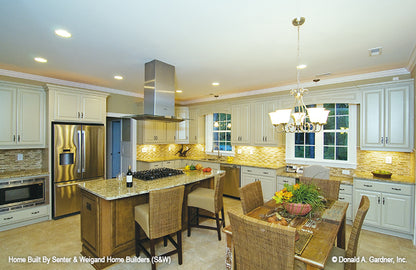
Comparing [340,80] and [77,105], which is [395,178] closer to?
[340,80]

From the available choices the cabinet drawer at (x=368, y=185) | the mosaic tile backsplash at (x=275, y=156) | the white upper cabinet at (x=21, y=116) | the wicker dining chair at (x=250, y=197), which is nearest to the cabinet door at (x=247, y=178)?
the mosaic tile backsplash at (x=275, y=156)

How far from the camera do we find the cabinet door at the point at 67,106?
4019mm

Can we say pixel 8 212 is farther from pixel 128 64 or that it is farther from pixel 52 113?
pixel 128 64

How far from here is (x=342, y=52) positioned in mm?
2924

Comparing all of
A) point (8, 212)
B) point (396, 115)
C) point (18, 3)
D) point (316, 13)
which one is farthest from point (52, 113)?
point (396, 115)

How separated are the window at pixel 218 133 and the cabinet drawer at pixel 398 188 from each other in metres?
3.48

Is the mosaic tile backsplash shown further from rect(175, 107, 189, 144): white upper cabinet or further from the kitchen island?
the kitchen island

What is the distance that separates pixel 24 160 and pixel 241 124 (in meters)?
4.77

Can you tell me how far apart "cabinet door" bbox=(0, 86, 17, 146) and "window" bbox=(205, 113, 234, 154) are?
4.55 m

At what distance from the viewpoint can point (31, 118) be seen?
393 cm

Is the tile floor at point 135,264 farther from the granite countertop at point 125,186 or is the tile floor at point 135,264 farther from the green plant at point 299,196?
the green plant at point 299,196

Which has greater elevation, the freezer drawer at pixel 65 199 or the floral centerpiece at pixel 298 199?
the floral centerpiece at pixel 298 199

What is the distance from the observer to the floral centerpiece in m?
2.10

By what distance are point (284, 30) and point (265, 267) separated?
2.33 meters
